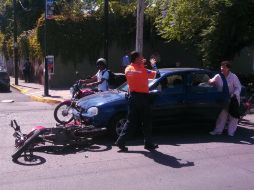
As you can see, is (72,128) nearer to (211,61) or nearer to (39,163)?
(39,163)

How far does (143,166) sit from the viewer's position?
7.43 metres

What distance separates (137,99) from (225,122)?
2770 mm

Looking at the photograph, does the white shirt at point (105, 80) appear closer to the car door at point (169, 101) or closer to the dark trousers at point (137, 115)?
the car door at point (169, 101)

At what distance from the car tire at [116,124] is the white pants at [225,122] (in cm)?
217

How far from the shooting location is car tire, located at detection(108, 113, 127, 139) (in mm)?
9468

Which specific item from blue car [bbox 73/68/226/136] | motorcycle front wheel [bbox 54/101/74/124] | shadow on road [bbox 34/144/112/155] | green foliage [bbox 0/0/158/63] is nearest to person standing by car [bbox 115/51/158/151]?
shadow on road [bbox 34/144/112/155]

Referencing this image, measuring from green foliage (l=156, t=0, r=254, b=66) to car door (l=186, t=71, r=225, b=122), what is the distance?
6430mm

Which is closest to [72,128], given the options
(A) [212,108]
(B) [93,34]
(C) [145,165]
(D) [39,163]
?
(D) [39,163]

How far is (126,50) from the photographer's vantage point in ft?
85.5

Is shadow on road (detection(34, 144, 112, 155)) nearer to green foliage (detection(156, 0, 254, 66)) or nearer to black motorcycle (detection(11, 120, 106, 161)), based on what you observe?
black motorcycle (detection(11, 120, 106, 161))

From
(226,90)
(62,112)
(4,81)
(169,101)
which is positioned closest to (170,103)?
(169,101)

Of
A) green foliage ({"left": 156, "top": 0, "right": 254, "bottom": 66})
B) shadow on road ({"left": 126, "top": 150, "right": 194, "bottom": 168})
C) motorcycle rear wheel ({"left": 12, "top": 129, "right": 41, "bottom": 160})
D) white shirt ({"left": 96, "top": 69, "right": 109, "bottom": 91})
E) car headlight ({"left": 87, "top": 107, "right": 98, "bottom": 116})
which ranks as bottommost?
shadow on road ({"left": 126, "top": 150, "right": 194, "bottom": 168})

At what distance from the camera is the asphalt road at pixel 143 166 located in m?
6.44

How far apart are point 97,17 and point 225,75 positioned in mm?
15513
